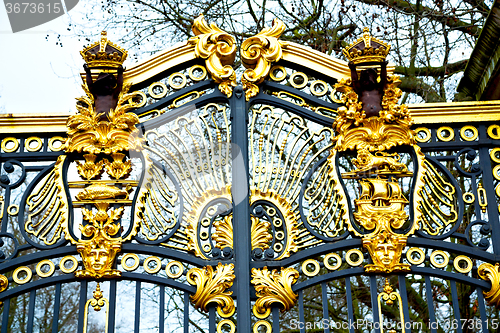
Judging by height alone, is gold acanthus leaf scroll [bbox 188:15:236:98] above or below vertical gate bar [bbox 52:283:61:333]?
above

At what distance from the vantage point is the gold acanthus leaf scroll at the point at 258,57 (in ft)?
14.6

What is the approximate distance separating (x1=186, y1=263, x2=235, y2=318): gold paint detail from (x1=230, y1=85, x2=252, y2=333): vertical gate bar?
5 cm

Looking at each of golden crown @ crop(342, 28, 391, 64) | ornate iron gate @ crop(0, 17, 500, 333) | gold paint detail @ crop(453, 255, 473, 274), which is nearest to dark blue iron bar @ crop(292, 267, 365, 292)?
ornate iron gate @ crop(0, 17, 500, 333)

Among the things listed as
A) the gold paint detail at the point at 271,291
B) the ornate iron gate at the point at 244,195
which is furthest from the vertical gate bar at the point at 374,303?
the gold paint detail at the point at 271,291

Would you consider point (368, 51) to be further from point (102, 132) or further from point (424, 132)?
point (102, 132)

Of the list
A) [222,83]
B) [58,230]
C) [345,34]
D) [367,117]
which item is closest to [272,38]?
[222,83]

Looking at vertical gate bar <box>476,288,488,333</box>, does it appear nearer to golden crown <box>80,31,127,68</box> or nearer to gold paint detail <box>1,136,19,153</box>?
golden crown <box>80,31,127,68</box>

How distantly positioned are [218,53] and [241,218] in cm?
114

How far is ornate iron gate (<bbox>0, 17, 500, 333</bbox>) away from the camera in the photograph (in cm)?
400

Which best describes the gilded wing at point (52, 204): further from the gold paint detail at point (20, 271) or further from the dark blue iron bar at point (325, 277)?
the dark blue iron bar at point (325, 277)

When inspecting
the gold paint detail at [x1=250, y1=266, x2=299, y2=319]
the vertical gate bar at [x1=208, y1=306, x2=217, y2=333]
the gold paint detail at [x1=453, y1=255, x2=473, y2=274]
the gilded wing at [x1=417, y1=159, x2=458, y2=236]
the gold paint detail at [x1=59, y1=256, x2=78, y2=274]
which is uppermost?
the gilded wing at [x1=417, y1=159, x2=458, y2=236]

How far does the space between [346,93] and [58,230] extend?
6.69ft

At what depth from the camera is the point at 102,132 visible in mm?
4297

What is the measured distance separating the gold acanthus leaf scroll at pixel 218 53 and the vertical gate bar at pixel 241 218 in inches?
3.2
